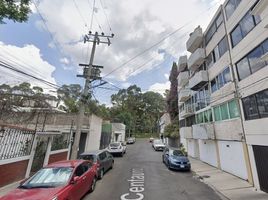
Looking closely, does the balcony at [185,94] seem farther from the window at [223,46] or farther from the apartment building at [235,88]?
the window at [223,46]

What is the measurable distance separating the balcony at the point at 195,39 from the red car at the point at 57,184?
16.7m

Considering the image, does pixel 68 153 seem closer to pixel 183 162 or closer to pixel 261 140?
pixel 183 162

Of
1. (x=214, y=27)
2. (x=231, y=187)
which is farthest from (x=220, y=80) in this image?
(x=231, y=187)

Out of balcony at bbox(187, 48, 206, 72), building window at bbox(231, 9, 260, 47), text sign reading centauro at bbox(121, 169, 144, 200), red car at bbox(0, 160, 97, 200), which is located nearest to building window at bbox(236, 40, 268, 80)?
building window at bbox(231, 9, 260, 47)

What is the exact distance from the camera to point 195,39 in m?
18.6

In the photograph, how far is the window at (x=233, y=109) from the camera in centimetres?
1184

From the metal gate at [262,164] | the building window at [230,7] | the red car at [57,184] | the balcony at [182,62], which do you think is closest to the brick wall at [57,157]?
the red car at [57,184]

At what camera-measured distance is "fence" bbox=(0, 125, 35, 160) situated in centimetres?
795

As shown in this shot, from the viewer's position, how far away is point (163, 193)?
26.8ft

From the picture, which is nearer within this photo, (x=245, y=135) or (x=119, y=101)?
(x=245, y=135)

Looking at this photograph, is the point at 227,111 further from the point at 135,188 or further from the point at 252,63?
the point at 135,188

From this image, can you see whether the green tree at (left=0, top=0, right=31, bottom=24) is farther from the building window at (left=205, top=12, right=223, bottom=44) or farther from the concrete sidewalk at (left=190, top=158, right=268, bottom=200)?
the building window at (left=205, top=12, right=223, bottom=44)

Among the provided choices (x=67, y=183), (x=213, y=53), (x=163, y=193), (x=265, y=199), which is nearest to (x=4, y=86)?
(x=67, y=183)

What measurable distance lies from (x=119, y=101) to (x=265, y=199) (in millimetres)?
59442
